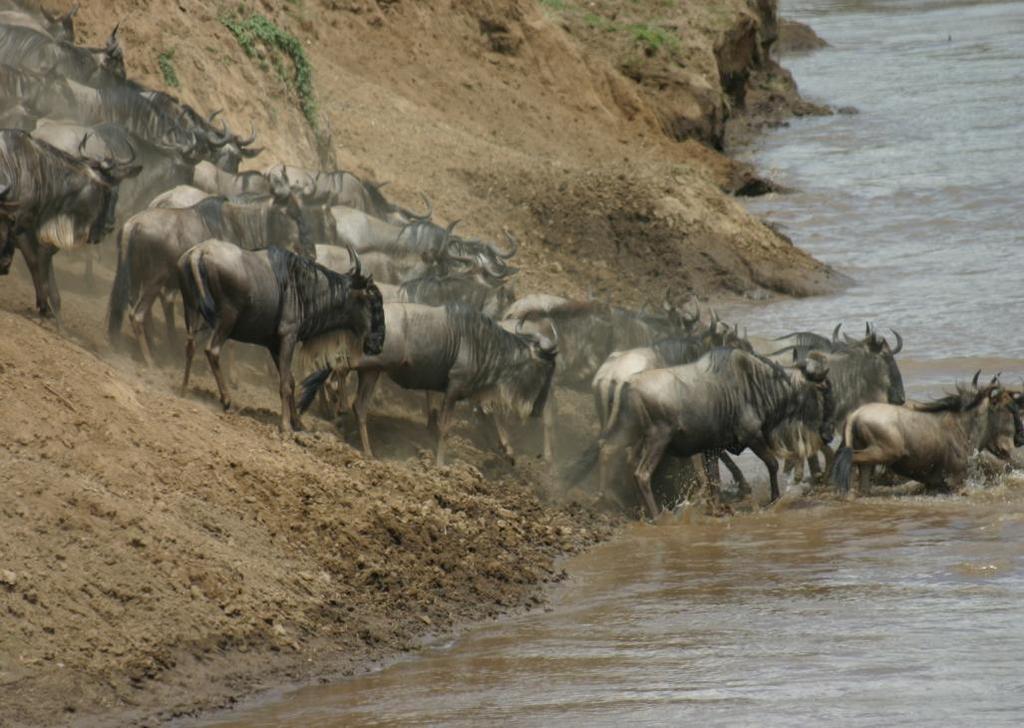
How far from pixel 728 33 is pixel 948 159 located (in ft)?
18.1

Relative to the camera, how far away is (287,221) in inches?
564

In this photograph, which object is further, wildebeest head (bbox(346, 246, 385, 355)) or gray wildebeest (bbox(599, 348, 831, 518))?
gray wildebeest (bbox(599, 348, 831, 518))

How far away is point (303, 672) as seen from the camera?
8.76m

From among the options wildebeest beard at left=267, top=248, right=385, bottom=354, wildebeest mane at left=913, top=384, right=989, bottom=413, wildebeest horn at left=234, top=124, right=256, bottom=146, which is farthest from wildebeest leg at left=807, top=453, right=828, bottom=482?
wildebeest horn at left=234, top=124, right=256, bottom=146

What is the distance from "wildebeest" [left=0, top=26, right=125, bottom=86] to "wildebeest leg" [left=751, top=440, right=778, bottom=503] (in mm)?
7266

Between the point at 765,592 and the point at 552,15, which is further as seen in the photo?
the point at 552,15

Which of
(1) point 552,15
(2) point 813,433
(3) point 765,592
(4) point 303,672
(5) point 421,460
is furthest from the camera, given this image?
(1) point 552,15

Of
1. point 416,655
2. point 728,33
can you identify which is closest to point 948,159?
point 728,33

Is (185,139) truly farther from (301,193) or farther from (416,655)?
(416,655)

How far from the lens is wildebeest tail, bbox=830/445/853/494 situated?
46.1 feet

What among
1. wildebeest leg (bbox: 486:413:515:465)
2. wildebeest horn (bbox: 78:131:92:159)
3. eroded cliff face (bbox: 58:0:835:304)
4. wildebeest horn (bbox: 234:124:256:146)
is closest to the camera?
wildebeest horn (bbox: 78:131:92:159)

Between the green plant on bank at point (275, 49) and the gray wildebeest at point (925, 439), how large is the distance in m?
9.25

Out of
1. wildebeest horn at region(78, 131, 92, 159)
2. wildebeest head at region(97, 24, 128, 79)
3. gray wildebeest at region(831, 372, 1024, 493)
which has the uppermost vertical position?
wildebeest head at region(97, 24, 128, 79)

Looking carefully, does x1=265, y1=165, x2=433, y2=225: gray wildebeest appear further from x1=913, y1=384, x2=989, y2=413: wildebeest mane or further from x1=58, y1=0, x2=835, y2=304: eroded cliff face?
x1=913, y1=384, x2=989, y2=413: wildebeest mane
